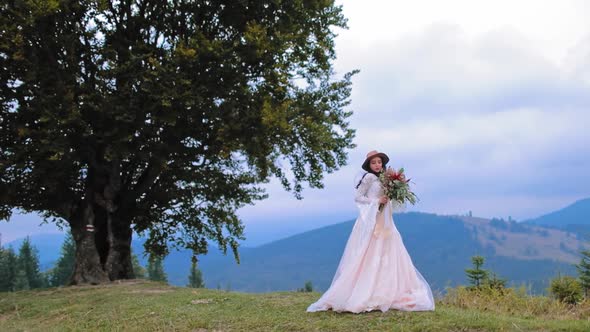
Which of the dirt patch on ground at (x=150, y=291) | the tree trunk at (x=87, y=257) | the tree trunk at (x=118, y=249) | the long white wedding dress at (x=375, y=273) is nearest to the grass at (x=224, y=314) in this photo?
the dirt patch on ground at (x=150, y=291)

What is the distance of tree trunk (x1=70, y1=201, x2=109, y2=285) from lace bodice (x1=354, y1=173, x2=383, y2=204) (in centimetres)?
1381

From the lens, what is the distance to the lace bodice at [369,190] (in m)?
12.4

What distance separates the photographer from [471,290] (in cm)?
1666

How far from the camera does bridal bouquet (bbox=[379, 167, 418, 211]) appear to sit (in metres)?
12.2

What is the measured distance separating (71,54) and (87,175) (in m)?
5.49

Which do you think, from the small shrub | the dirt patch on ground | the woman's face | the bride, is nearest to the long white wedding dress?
the bride

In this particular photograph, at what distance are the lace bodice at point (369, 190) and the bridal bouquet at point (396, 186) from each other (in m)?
0.15

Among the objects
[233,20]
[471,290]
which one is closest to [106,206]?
[233,20]

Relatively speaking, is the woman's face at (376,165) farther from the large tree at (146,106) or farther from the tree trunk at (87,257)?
the tree trunk at (87,257)

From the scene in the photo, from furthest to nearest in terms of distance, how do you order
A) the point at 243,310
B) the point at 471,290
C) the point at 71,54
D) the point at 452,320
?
the point at 71,54 < the point at 471,290 < the point at 243,310 < the point at 452,320

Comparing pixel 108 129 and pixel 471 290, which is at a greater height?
pixel 108 129

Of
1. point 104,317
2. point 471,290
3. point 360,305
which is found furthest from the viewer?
point 471,290

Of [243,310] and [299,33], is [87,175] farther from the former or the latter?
[243,310]

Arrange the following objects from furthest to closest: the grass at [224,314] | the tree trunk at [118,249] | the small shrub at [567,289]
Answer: the tree trunk at [118,249] → the small shrub at [567,289] → the grass at [224,314]
